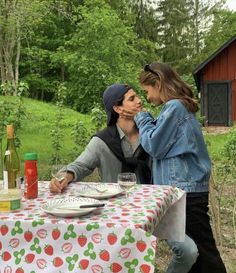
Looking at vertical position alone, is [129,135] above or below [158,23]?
below

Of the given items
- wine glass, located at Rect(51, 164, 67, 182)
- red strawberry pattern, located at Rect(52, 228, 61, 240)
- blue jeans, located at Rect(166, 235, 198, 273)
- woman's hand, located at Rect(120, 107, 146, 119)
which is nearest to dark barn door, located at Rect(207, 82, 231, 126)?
woman's hand, located at Rect(120, 107, 146, 119)

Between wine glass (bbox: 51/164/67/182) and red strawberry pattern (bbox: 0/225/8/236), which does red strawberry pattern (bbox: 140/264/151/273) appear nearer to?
red strawberry pattern (bbox: 0/225/8/236)

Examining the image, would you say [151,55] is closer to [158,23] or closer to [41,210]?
[158,23]

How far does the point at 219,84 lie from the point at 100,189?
19116mm

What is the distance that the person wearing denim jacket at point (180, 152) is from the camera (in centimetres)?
280

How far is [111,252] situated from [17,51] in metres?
24.1

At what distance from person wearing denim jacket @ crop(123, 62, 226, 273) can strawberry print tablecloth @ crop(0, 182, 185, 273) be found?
0.77 m

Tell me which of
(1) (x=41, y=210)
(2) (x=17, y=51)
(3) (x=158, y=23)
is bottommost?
(1) (x=41, y=210)


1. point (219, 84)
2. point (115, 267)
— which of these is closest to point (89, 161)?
point (115, 267)

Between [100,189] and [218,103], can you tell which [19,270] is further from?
[218,103]

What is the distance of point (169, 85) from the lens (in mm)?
2930

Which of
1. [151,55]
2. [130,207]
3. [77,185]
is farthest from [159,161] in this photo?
[151,55]

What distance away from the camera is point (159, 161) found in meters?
2.90

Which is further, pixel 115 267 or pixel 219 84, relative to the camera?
pixel 219 84
